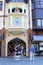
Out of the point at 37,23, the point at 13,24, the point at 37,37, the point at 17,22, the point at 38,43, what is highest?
the point at 17,22

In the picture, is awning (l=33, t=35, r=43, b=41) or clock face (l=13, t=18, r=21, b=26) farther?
clock face (l=13, t=18, r=21, b=26)

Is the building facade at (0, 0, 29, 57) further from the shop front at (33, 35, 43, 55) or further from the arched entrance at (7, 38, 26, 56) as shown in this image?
the shop front at (33, 35, 43, 55)

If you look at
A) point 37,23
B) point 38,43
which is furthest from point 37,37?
point 37,23

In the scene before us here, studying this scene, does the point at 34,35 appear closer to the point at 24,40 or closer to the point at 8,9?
the point at 24,40

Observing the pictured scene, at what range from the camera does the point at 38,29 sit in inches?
1459

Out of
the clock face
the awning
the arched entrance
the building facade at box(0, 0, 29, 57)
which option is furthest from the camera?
the arched entrance

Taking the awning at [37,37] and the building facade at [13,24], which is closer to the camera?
the awning at [37,37]

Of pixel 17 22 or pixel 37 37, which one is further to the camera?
pixel 17 22

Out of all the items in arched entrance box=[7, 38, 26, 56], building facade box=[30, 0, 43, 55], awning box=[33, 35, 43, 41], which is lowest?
arched entrance box=[7, 38, 26, 56]

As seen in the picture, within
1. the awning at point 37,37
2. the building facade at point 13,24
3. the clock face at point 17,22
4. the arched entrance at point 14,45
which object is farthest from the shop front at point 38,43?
the clock face at point 17,22

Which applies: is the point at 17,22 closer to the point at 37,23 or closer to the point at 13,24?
the point at 13,24

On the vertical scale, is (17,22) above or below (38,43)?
above

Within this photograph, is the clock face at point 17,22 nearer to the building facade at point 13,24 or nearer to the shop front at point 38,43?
the building facade at point 13,24

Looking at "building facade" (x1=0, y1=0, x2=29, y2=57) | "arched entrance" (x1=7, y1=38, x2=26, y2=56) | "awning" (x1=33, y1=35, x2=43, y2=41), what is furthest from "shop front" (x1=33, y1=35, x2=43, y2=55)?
"arched entrance" (x1=7, y1=38, x2=26, y2=56)
